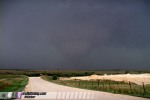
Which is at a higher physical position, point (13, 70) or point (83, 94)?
point (13, 70)

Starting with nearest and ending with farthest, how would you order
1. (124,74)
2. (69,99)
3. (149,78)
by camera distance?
(69,99), (149,78), (124,74)

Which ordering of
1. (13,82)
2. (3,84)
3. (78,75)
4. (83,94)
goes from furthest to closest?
(78,75), (13,82), (3,84), (83,94)

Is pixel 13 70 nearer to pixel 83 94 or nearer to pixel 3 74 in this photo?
pixel 3 74

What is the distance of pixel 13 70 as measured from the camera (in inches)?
936

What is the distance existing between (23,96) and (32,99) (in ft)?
3.96

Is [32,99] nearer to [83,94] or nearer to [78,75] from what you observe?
[83,94]

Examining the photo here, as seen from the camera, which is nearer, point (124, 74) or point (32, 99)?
point (32, 99)

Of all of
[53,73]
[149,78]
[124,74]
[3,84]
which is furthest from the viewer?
[53,73]

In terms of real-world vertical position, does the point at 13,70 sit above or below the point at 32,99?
above

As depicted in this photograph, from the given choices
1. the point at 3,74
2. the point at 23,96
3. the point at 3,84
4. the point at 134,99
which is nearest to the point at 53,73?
the point at 3,74

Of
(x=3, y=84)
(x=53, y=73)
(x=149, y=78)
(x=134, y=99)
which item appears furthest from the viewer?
(x=53, y=73)

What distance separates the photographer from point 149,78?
3016 centimetres

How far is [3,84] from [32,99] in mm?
5457

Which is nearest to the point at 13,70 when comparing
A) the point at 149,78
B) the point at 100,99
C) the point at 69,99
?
the point at 69,99
